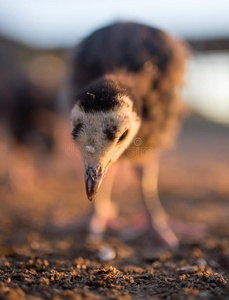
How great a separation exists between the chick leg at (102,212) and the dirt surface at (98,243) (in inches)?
5.2

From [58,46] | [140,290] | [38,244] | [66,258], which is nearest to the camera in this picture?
[140,290]

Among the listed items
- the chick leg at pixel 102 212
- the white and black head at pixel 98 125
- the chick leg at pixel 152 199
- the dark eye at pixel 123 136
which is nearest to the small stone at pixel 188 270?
the white and black head at pixel 98 125

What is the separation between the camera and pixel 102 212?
3.76m

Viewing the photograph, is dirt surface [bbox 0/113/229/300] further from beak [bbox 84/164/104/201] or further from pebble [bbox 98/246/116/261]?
beak [bbox 84/164/104/201]

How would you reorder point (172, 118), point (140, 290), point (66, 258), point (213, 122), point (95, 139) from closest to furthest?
point (140, 290), point (95, 139), point (66, 258), point (172, 118), point (213, 122)

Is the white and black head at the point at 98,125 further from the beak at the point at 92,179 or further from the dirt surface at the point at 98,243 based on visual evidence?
the dirt surface at the point at 98,243

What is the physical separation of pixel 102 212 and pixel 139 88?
1404 mm

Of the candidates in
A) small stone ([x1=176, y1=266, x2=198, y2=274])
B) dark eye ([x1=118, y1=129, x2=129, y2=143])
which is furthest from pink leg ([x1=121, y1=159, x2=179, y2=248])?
dark eye ([x1=118, y1=129, x2=129, y2=143])

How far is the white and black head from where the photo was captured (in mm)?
2125

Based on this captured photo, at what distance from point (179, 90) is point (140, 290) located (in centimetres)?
210

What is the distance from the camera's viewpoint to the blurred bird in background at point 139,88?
251cm

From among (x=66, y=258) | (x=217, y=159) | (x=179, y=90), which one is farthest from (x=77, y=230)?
(x=217, y=159)

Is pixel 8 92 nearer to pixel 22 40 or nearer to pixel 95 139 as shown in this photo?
pixel 95 139

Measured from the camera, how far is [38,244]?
286cm
